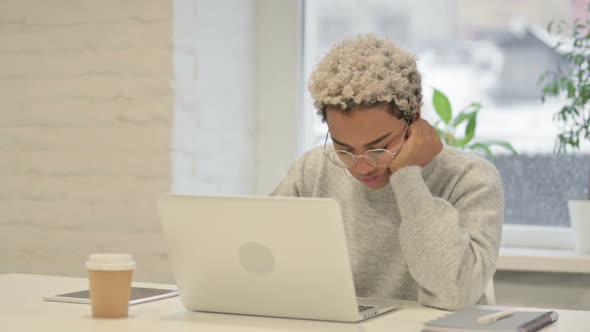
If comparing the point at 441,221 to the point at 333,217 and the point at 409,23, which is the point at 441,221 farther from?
the point at 409,23

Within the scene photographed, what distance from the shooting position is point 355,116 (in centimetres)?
157

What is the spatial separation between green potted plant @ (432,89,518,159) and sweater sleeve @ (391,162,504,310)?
814 millimetres

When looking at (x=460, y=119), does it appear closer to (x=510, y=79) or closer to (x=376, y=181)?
(x=510, y=79)

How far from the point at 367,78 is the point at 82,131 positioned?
106 cm

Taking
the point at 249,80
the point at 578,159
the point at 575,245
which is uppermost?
the point at 249,80

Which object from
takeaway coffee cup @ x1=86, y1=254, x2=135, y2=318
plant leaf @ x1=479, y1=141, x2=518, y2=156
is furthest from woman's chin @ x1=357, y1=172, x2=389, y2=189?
plant leaf @ x1=479, y1=141, x2=518, y2=156

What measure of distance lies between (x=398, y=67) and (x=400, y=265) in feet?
1.34

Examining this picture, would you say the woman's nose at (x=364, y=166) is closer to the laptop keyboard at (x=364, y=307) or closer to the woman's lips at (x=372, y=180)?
the woman's lips at (x=372, y=180)

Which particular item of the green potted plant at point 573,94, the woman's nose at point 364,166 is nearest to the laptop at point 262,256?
the woman's nose at point 364,166

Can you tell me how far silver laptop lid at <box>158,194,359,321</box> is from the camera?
1188mm

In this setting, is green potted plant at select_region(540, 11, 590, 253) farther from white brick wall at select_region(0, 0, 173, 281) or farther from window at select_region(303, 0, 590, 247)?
white brick wall at select_region(0, 0, 173, 281)

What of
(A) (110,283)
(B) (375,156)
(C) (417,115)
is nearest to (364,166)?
(B) (375,156)

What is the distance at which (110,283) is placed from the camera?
4.12ft

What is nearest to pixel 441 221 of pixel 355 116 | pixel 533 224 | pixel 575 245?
pixel 355 116
